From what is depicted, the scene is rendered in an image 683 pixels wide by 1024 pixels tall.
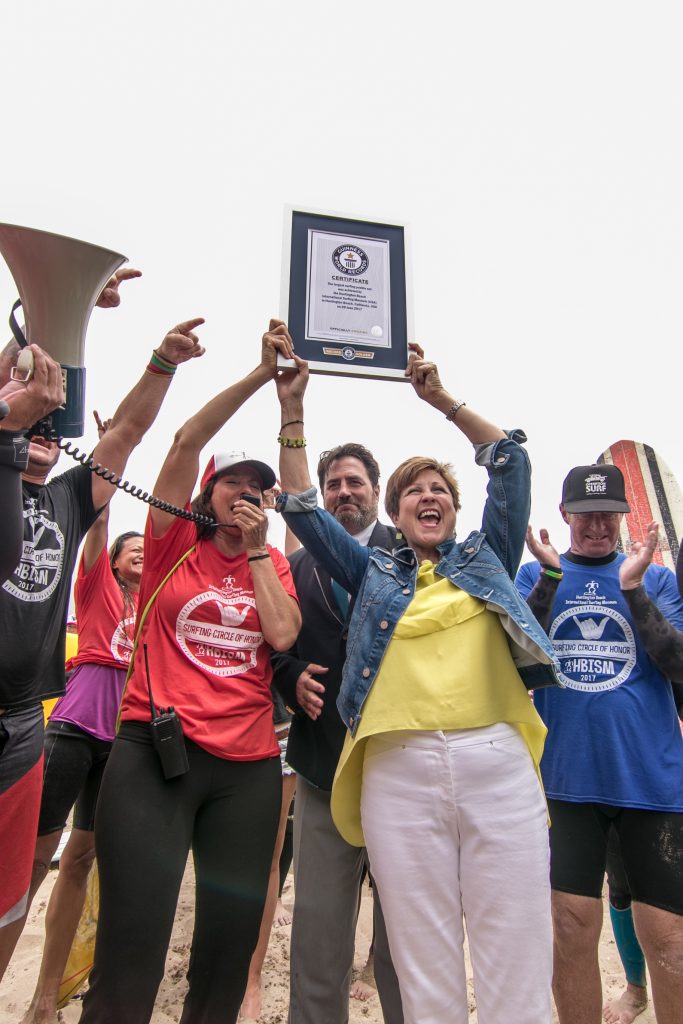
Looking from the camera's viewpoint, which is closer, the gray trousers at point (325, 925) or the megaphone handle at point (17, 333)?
the megaphone handle at point (17, 333)

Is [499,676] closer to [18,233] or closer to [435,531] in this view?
[435,531]

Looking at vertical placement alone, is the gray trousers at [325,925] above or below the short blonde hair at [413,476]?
below

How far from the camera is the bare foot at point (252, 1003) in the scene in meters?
2.83

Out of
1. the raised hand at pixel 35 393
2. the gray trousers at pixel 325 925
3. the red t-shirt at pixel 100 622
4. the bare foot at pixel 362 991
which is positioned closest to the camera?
the raised hand at pixel 35 393

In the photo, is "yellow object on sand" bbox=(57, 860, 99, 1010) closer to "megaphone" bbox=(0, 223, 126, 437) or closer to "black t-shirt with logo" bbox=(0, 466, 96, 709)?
"black t-shirt with logo" bbox=(0, 466, 96, 709)

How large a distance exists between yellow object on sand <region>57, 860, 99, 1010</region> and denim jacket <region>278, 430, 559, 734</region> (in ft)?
5.43

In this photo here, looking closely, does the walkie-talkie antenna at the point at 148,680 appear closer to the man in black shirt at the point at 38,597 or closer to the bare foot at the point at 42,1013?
the man in black shirt at the point at 38,597

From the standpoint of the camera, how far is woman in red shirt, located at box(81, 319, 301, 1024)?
1818 millimetres

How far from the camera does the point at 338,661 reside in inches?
97.5

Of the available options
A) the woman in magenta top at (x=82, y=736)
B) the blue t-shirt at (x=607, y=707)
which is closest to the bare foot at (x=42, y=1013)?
the woman in magenta top at (x=82, y=736)

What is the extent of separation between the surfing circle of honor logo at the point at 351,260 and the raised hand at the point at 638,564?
1.58 metres

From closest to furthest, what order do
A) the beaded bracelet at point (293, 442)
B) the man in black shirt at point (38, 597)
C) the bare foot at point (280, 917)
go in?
the man in black shirt at point (38, 597), the beaded bracelet at point (293, 442), the bare foot at point (280, 917)

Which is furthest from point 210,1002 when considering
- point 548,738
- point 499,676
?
point 548,738

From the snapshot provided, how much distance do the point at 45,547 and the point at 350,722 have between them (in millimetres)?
1168
